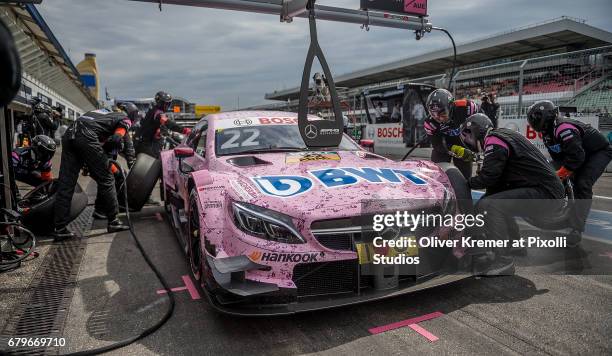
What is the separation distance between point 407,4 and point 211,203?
→ 7.51m

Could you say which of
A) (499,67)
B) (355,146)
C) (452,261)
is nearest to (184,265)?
(355,146)

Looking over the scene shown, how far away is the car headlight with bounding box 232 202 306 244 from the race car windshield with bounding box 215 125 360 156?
136 centimetres

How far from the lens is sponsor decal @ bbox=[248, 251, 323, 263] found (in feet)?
8.46

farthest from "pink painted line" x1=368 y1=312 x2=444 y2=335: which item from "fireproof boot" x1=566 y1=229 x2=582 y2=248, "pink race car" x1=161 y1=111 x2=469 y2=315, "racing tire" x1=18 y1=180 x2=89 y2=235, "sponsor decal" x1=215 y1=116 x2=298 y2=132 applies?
"racing tire" x1=18 y1=180 x2=89 y2=235

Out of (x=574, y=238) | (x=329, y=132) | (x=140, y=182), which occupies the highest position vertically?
(x=329, y=132)

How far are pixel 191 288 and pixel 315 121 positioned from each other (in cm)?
163

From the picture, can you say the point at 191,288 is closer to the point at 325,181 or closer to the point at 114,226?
the point at 325,181

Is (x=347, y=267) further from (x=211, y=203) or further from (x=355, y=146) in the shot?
(x=355, y=146)

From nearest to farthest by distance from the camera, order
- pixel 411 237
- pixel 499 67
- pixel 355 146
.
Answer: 1. pixel 411 237
2. pixel 355 146
3. pixel 499 67

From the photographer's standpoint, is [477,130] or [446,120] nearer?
[477,130]

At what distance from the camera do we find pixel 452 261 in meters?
3.10

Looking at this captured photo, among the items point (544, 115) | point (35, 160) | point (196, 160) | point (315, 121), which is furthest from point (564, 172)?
point (35, 160)

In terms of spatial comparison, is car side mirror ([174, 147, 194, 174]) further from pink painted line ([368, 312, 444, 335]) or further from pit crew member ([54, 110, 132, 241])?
pink painted line ([368, 312, 444, 335])

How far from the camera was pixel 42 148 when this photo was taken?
5812mm
